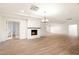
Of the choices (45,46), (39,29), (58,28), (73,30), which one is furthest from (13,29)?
(73,30)

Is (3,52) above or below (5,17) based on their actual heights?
below

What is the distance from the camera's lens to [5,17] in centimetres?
172

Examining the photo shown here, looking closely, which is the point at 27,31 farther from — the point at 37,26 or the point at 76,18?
the point at 76,18

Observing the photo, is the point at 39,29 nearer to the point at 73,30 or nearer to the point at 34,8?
the point at 34,8

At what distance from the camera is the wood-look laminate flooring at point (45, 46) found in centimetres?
176

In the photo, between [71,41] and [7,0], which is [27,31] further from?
[71,41]

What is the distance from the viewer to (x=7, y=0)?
1747mm

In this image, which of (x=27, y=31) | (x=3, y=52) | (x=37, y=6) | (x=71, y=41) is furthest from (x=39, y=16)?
(x=3, y=52)

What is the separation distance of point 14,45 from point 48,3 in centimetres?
74

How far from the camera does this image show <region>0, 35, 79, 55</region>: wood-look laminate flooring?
176 centimetres

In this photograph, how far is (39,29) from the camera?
5.96 feet

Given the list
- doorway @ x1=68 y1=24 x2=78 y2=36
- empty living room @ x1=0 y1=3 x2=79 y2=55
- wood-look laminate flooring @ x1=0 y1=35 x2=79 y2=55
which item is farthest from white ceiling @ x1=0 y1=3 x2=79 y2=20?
wood-look laminate flooring @ x1=0 y1=35 x2=79 y2=55
